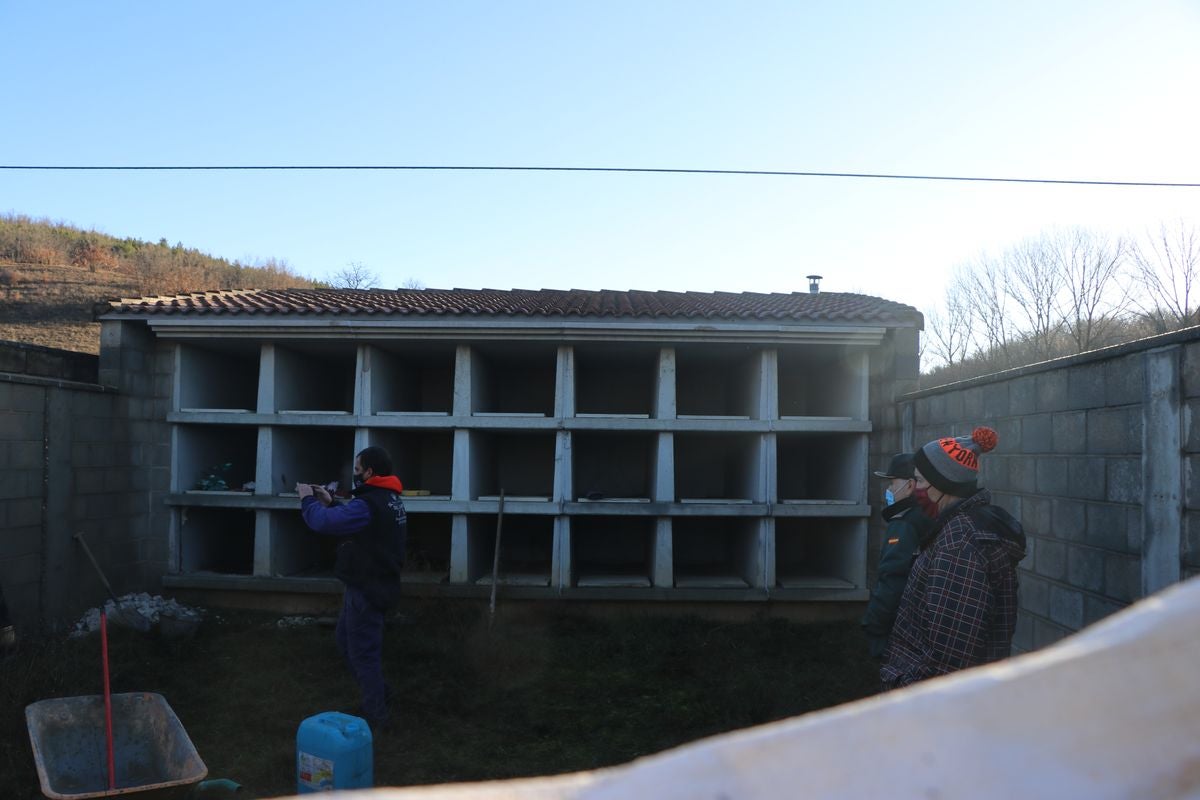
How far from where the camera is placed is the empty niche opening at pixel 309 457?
9.32 meters

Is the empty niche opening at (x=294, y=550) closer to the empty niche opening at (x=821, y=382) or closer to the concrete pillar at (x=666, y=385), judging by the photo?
the concrete pillar at (x=666, y=385)

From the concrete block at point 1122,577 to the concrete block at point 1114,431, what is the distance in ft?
1.78

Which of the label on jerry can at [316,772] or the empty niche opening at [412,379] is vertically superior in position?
the empty niche opening at [412,379]

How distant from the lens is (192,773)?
4.30m

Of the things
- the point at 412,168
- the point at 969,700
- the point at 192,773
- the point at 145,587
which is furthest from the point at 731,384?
the point at 969,700

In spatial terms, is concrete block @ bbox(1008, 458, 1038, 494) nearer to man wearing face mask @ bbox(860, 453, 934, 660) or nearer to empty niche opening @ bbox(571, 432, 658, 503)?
man wearing face mask @ bbox(860, 453, 934, 660)

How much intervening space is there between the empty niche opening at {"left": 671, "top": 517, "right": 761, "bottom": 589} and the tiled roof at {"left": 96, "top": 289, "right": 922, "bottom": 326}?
2394 millimetres

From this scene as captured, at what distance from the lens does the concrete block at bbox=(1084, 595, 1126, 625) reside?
175 inches

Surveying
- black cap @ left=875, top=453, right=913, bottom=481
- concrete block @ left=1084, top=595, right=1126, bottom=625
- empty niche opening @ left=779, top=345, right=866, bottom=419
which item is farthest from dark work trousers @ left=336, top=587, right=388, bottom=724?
empty niche opening @ left=779, top=345, right=866, bottom=419

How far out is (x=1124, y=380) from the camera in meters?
4.43

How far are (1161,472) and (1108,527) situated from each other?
58 centimetres

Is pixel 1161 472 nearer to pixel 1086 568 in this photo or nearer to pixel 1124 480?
pixel 1124 480

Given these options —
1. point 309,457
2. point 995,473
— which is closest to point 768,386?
point 995,473

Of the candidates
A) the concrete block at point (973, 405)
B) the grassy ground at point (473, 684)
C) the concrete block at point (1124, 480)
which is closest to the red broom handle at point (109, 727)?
the grassy ground at point (473, 684)
